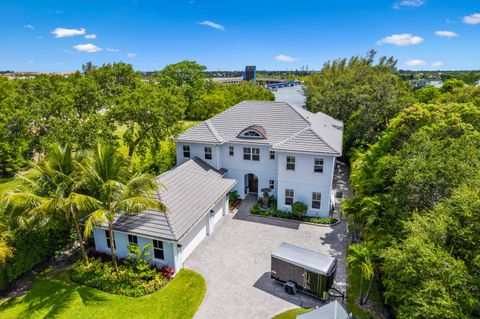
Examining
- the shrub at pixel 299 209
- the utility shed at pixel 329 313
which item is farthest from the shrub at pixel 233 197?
the utility shed at pixel 329 313

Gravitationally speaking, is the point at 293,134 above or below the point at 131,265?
above

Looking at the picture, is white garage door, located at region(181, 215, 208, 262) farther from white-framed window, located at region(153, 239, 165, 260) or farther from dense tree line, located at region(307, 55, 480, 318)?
dense tree line, located at region(307, 55, 480, 318)

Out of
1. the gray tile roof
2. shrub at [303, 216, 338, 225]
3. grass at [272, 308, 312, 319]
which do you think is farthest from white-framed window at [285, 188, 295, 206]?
grass at [272, 308, 312, 319]

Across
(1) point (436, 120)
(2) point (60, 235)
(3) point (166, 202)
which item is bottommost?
(2) point (60, 235)


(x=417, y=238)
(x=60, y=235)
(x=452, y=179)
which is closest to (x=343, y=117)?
(x=452, y=179)

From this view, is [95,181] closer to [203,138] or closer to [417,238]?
[203,138]

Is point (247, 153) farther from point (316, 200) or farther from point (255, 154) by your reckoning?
point (316, 200)

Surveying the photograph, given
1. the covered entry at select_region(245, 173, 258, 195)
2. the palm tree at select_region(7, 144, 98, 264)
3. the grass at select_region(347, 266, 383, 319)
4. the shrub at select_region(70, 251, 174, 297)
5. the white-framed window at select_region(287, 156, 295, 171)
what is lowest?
the grass at select_region(347, 266, 383, 319)

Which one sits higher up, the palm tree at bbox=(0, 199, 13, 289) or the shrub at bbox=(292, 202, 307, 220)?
the palm tree at bbox=(0, 199, 13, 289)
